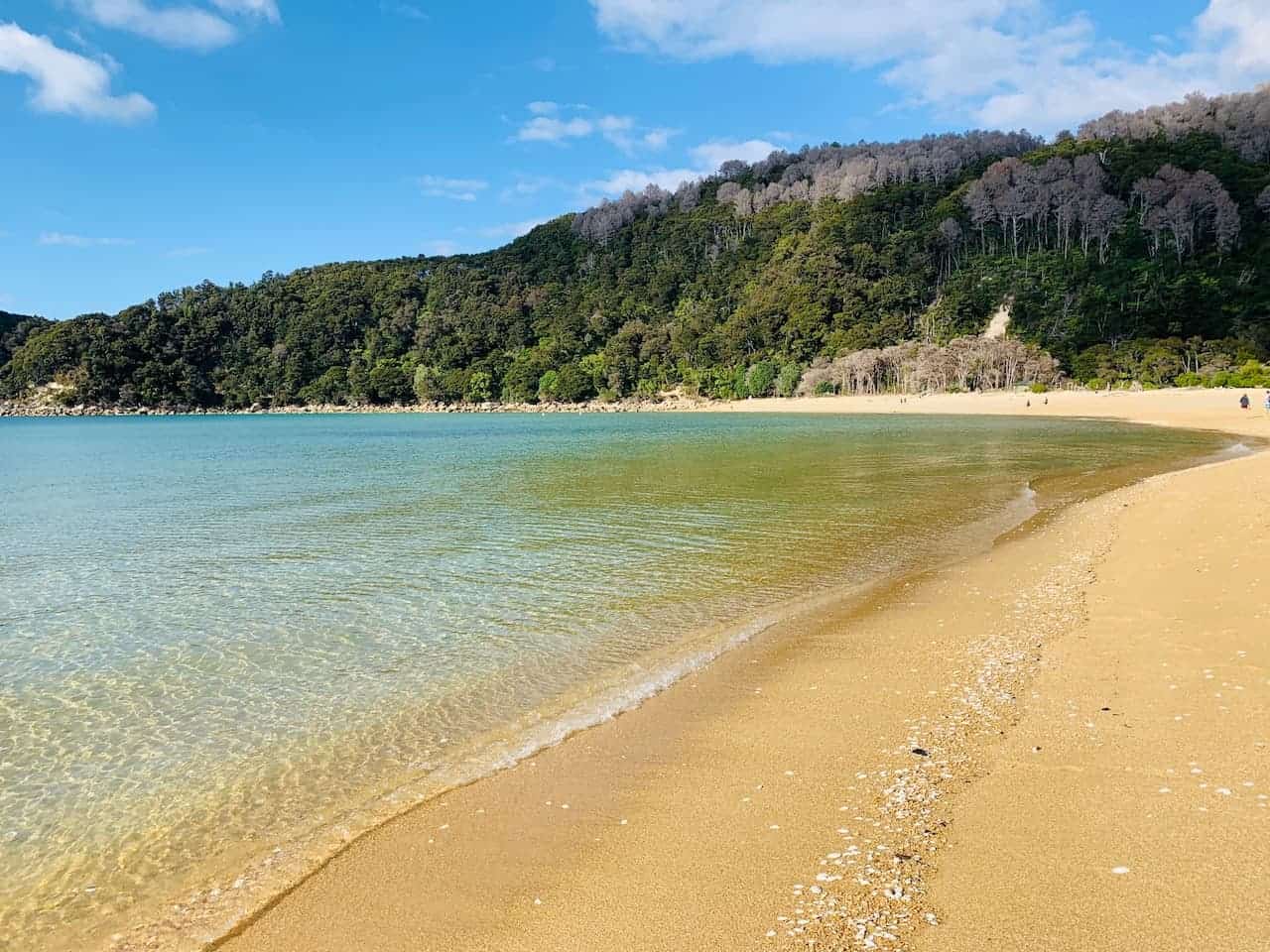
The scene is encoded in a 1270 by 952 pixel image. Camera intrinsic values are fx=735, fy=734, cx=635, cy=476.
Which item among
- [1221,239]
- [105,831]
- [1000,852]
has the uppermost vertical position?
[1221,239]

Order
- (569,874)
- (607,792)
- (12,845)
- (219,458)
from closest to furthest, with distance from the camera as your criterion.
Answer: (569,874) → (12,845) → (607,792) → (219,458)

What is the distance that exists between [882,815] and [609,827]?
1.61 meters

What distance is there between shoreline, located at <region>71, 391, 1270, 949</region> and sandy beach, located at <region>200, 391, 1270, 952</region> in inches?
0.7

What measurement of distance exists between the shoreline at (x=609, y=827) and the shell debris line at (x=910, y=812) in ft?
0.06

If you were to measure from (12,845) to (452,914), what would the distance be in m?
3.10

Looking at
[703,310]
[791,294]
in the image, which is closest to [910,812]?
[791,294]

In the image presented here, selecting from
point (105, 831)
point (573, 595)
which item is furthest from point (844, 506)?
point (105, 831)

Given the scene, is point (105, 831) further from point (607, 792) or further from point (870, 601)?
point (870, 601)

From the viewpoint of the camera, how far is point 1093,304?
9525cm

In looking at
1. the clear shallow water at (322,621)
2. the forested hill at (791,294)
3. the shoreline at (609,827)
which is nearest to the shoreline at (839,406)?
the forested hill at (791,294)

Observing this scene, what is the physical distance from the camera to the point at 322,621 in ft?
30.5

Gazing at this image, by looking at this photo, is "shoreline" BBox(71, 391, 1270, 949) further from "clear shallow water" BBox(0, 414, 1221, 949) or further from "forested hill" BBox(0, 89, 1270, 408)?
"forested hill" BBox(0, 89, 1270, 408)

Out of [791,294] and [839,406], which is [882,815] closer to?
[839,406]

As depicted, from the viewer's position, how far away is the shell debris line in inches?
129
